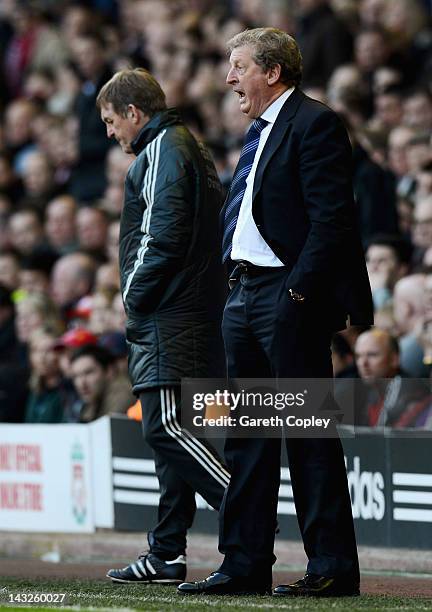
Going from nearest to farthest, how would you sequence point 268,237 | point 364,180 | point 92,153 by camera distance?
point 268,237 → point 364,180 → point 92,153

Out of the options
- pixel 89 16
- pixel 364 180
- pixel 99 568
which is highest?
pixel 89 16

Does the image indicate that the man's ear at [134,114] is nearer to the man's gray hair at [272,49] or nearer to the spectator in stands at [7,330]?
the man's gray hair at [272,49]

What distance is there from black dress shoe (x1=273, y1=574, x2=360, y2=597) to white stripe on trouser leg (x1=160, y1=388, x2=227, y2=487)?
786mm

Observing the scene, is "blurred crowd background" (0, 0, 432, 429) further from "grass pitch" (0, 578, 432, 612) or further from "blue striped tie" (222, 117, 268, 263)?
"blue striped tie" (222, 117, 268, 263)

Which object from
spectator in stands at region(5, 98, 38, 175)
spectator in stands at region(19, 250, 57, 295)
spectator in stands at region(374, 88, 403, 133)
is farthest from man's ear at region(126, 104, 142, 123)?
spectator in stands at region(5, 98, 38, 175)

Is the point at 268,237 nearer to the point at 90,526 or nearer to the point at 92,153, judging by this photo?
the point at 90,526

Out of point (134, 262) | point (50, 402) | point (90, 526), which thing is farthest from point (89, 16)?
point (134, 262)

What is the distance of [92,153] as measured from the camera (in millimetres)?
16531

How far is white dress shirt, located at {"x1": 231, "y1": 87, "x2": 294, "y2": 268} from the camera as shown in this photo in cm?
658

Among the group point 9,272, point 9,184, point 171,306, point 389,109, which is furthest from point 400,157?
point 9,184

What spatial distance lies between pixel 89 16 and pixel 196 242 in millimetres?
11462

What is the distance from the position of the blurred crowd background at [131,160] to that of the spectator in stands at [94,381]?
14 mm

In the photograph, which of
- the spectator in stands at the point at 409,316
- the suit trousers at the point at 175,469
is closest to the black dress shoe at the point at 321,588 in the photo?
the suit trousers at the point at 175,469

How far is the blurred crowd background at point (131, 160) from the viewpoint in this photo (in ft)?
34.8
